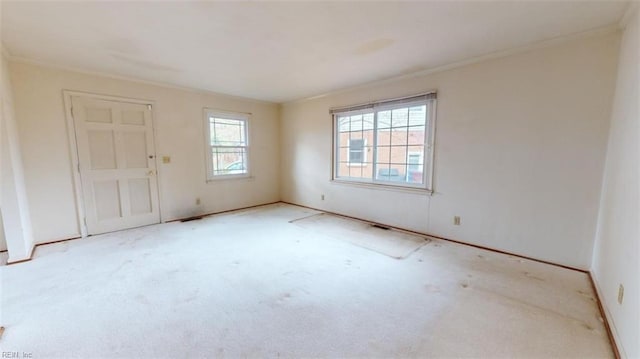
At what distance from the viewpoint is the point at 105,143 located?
148 inches

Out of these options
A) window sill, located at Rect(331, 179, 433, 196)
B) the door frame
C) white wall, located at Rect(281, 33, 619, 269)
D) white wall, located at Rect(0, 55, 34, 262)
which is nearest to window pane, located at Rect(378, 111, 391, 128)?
Answer: white wall, located at Rect(281, 33, 619, 269)

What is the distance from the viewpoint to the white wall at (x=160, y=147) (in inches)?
127

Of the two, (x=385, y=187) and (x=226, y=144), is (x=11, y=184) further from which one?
(x=385, y=187)

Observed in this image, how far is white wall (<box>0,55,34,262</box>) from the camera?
2631 mm

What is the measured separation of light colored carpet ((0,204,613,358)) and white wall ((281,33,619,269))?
382 millimetres

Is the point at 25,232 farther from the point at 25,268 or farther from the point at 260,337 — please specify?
the point at 260,337

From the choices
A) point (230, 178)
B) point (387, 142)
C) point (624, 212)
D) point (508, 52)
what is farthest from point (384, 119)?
point (230, 178)

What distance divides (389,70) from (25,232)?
4850mm

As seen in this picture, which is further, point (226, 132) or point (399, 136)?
point (226, 132)

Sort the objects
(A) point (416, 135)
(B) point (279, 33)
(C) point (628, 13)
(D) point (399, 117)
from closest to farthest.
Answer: (C) point (628, 13) < (B) point (279, 33) < (A) point (416, 135) < (D) point (399, 117)

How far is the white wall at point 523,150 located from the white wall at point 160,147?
9.80 ft

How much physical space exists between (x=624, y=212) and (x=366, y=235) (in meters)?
2.51

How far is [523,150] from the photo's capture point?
2.85 meters

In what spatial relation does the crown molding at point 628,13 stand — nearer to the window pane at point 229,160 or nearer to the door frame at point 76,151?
the window pane at point 229,160
